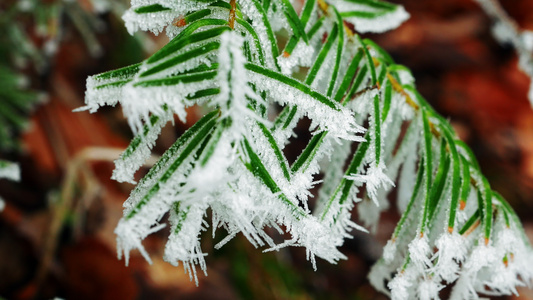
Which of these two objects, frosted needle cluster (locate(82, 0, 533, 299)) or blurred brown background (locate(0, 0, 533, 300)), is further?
blurred brown background (locate(0, 0, 533, 300))

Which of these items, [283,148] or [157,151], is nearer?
[283,148]

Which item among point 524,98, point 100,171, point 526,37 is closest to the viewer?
point 526,37

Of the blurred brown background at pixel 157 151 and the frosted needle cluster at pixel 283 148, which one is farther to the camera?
the blurred brown background at pixel 157 151

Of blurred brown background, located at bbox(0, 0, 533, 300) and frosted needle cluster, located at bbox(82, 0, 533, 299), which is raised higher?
frosted needle cluster, located at bbox(82, 0, 533, 299)

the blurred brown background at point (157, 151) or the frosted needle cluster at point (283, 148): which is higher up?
the frosted needle cluster at point (283, 148)

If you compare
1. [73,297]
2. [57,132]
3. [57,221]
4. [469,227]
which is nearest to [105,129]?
[57,132]

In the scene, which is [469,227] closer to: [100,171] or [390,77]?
[390,77]

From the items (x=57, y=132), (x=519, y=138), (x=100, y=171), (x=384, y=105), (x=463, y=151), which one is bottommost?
(x=519, y=138)

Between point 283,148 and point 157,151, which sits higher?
point 283,148
